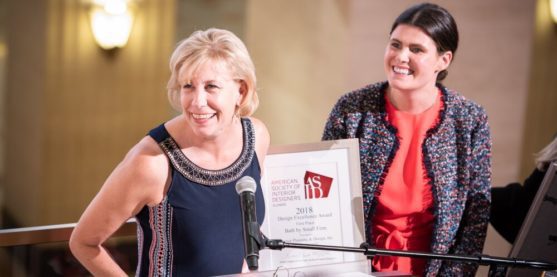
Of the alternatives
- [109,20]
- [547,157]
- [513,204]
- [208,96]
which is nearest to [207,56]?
[208,96]

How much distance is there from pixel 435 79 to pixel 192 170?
1.08 meters

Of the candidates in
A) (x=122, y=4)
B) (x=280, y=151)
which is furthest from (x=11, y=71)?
(x=280, y=151)

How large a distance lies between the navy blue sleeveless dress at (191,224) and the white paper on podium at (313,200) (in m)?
0.24

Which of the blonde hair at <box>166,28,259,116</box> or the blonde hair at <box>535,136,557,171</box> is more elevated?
the blonde hair at <box>166,28,259,116</box>

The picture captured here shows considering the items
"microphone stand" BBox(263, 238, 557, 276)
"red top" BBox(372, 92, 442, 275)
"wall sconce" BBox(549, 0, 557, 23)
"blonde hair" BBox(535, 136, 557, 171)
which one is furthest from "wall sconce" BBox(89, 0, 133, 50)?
"microphone stand" BBox(263, 238, 557, 276)

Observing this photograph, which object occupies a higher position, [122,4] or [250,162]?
[122,4]

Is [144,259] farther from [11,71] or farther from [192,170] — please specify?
[11,71]

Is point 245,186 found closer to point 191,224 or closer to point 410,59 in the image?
point 191,224

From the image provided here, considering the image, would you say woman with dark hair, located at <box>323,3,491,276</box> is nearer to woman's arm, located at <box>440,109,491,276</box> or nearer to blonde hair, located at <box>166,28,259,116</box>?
woman's arm, located at <box>440,109,491,276</box>

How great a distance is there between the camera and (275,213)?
2.71 m

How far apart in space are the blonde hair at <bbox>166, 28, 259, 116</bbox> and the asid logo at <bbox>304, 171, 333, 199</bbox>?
49 cm

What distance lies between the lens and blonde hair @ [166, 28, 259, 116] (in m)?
2.29

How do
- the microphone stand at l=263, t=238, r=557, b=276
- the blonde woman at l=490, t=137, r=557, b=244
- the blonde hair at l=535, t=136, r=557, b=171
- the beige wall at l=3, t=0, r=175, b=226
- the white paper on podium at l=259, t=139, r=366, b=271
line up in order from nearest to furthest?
the microphone stand at l=263, t=238, r=557, b=276 → the white paper on podium at l=259, t=139, r=366, b=271 → the blonde hair at l=535, t=136, r=557, b=171 → the blonde woman at l=490, t=137, r=557, b=244 → the beige wall at l=3, t=0, r=175, b=226

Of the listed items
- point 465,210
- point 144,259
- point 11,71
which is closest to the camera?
point 144,259
